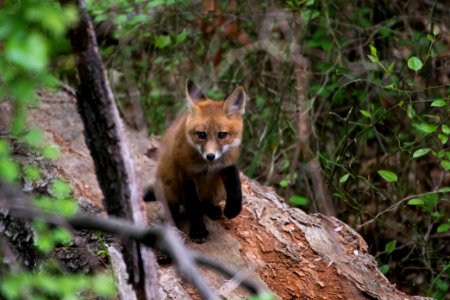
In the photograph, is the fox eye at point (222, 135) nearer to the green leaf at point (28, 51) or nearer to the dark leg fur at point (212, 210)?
the dark leg fur at point (212, 210)

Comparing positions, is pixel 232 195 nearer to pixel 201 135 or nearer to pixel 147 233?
pixel 201 135

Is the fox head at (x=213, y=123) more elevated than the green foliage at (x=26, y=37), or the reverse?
the green foliage at (x=26, y=37)

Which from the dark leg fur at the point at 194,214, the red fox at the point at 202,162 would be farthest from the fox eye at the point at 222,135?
the dark leg fur at the point at 194,214

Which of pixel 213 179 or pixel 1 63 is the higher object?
pixel 1 63

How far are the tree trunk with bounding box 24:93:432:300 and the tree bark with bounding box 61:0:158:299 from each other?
1118mm

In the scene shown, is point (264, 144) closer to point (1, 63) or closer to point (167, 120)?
point (167, 120)

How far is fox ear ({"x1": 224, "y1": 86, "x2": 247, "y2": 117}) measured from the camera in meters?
5.00

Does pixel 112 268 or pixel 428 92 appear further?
pixel 428 92

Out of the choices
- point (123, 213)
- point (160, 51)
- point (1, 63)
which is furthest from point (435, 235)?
point (1, 63)

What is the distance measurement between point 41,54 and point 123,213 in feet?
3.85

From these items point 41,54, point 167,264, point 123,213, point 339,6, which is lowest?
point 167,264

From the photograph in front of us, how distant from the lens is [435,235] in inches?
254

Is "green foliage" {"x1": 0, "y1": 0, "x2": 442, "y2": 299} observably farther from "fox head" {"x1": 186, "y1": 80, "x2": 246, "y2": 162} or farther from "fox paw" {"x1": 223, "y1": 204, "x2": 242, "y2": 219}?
"fox paw" {"x1": 223, "y1": 204, "x2": 242, "y2": 219}

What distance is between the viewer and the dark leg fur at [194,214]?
4484 millimetres
